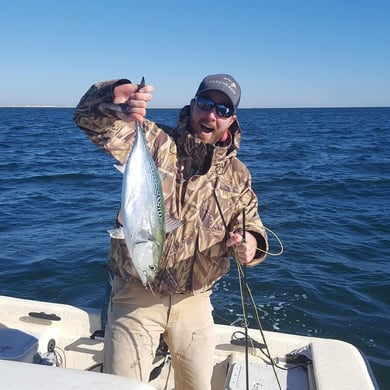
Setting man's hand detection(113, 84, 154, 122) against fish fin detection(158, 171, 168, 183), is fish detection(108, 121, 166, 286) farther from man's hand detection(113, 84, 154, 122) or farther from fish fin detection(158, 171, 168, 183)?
fish fin detection(158, 171, 168, 183)

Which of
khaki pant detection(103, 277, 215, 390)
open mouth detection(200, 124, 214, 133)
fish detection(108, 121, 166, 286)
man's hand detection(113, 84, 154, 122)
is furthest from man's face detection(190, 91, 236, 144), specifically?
khaki pant detection(103, 277, 215, 390)

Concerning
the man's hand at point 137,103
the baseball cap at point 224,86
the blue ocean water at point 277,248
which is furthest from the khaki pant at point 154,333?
the baseball cap at point 224,86

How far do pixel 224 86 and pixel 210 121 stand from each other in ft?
0.94

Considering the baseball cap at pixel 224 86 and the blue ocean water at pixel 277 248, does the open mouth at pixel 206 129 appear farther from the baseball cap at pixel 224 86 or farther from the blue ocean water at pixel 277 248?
the blue ocean water at pixel 277 248

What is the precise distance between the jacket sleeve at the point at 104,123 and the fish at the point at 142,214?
479 millimetres

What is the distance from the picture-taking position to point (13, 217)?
39.7 ft

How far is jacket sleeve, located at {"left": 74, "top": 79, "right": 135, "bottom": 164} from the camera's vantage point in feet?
9.55

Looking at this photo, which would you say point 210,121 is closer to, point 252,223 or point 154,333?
point 252,223

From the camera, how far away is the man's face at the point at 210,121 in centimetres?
338

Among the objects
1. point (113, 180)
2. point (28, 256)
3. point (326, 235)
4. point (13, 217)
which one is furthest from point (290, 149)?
point (28, 256)

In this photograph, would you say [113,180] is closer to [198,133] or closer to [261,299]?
[261,299]

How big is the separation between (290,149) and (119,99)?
27.5m

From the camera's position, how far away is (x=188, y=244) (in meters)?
3.35

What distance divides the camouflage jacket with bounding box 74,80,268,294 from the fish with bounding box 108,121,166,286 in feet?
1.87
